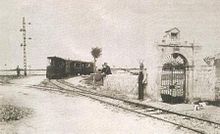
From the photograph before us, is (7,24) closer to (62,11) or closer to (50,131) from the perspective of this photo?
(62,11)

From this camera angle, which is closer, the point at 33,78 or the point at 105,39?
the point at 105,39

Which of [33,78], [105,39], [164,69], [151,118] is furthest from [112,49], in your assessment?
[33,78]

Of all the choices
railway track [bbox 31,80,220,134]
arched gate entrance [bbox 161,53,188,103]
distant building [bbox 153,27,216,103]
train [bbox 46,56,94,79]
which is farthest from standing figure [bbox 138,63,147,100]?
train [bbox 46,56,94,79]

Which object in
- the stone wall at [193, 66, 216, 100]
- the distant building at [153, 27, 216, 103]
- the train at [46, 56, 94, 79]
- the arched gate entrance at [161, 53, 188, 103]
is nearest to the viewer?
the distant building at [153, 27, 216, 103]

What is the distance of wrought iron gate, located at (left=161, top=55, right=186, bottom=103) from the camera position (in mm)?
6988

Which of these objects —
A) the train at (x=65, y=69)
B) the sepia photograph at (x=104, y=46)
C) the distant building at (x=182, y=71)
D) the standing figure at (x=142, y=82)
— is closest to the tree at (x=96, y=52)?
the sepia photograph at (x=104, y=46)

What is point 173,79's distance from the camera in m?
7.66

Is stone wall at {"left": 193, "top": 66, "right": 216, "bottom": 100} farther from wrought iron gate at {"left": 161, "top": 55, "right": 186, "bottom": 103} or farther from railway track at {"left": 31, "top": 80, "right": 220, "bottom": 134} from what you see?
railway track at {"left": 31, "top": 80, "right": 220, "bottom": 134}

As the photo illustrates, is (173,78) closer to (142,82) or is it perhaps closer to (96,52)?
(142,82)

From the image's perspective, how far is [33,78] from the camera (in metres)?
8.61

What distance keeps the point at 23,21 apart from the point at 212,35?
249 centimetres

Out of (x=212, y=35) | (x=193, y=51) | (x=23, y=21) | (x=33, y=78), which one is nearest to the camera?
(x=23, y=21)

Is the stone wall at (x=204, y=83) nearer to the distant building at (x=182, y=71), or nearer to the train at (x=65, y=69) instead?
the distant building at (x=182, y=71)

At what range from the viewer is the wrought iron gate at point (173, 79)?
699 cm
